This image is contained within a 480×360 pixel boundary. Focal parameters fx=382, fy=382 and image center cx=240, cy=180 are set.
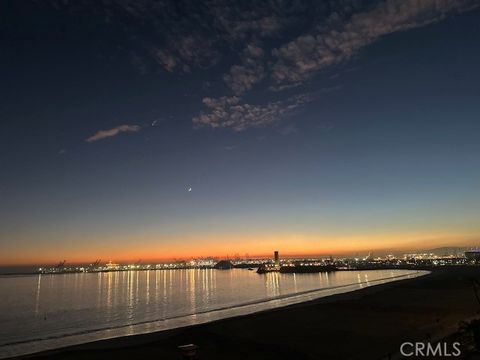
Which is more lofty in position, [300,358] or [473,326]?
[473,326]

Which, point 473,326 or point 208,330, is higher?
point 473,326

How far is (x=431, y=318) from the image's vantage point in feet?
131

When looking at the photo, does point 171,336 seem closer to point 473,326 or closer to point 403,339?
point 403,339

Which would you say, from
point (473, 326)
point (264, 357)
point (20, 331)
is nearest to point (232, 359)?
point (264, 357)

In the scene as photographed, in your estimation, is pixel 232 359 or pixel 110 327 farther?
pixel 110 327

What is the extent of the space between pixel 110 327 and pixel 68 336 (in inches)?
257

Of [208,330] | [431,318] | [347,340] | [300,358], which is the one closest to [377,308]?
[431,318]

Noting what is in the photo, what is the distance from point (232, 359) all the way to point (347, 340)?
10592 millimetres

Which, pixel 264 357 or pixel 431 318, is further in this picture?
pixel 431 318

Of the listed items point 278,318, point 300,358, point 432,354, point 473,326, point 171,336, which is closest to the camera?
point 473,326

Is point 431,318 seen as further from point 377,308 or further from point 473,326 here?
point 473,326

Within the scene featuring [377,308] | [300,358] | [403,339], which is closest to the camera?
[300,358]

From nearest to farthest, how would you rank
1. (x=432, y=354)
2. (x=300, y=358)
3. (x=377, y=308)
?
(x=432, y=354), (x=300, y=358), (x=377, y=308)

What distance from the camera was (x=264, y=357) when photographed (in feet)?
91.1
